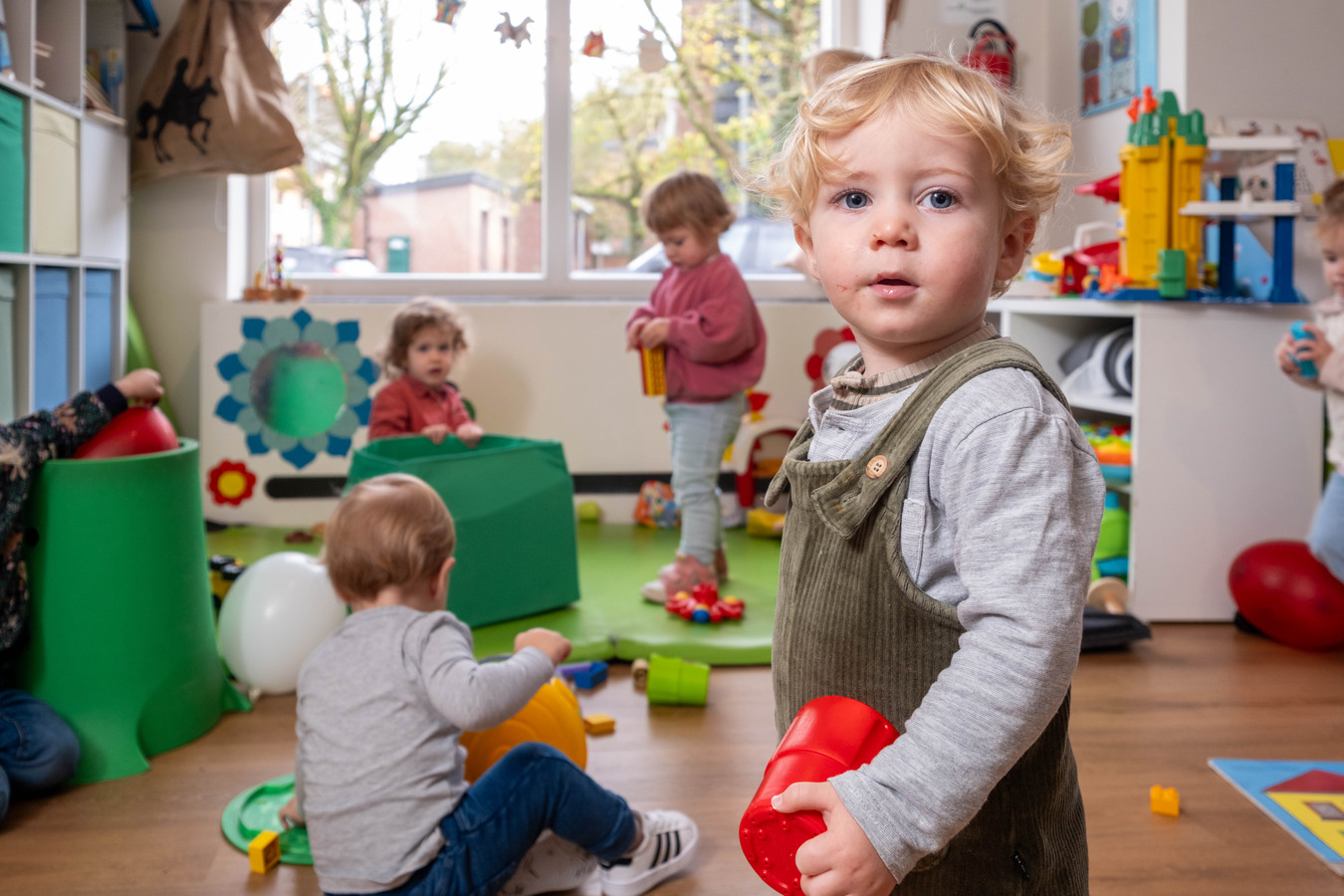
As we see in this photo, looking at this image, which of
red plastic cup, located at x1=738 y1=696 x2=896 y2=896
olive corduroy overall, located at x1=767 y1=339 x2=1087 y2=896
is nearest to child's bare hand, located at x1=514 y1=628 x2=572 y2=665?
olive corduroy overall, located at x1=767 y1=339 x2=1087 y2=896

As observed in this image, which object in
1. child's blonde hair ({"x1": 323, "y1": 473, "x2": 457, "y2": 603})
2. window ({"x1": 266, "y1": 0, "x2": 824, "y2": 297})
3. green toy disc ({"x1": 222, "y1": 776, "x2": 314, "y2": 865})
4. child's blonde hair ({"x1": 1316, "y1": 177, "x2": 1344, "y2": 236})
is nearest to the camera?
child's blonde hair ({"x1": 323, "y1": 473, "x2": 457, "y2": 603})

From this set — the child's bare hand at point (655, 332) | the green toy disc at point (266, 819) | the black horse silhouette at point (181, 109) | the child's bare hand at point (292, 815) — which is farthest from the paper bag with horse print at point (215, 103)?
the child's bare hand at point (292, 815)

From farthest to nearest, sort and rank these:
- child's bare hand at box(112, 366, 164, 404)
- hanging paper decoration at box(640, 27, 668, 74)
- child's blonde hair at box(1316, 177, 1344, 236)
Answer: hanging paper decoration at box(640, 27, 668, 74), child's blonde hair at box(1316, 177, 1344, 236), child's bare hand at box(112, 366, 164, 404)

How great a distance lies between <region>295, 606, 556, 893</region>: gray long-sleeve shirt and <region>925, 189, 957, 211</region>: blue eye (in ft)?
2.48

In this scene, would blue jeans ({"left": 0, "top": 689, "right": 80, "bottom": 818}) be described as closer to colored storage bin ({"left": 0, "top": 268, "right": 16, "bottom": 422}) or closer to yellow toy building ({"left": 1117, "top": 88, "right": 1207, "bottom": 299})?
colored storage bin ({"left": 0, "top": 268, "right": 16, "bottom": 422})

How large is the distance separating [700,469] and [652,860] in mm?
1328

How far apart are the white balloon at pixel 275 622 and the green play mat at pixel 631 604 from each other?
0.34 meters

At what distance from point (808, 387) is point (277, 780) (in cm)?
223

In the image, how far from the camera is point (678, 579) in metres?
2.59

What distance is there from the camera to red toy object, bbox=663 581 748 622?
2.40 metres

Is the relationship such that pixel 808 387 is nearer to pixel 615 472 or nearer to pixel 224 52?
pixel 615 472

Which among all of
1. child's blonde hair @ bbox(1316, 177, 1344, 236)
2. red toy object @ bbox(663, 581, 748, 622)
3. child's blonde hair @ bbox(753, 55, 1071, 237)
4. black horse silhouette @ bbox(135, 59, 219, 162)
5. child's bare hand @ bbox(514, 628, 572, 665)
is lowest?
red toy object @ bbox(663, 581, 748, 622)

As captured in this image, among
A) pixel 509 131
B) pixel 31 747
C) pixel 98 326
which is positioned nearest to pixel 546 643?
pixel 31 747

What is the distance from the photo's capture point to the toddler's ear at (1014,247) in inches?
30.7
